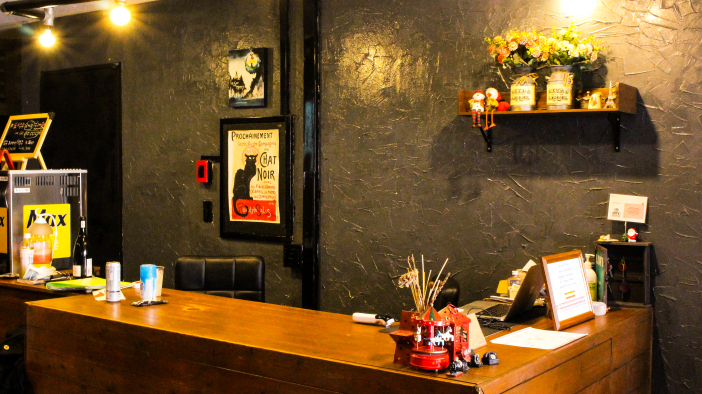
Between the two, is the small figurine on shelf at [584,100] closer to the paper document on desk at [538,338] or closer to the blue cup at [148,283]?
the paper document on desk at [538,338]

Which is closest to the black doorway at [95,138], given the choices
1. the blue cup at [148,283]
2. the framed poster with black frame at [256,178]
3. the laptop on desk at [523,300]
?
the framed poster with black frame at [256,178]

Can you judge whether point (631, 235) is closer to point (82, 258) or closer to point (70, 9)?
point (82, 258)

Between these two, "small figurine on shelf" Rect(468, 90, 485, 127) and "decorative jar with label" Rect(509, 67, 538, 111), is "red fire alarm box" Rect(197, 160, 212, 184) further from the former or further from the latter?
"decorative jar with label" Rect(509, 67, 538, 111)

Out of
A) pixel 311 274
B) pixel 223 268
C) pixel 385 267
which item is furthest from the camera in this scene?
pixel 311 274

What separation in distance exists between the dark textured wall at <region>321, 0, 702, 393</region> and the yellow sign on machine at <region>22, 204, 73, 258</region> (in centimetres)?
153

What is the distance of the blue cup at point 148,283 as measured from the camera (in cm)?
304

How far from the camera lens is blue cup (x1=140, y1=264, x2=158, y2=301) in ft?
9.96

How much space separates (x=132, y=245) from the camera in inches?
214

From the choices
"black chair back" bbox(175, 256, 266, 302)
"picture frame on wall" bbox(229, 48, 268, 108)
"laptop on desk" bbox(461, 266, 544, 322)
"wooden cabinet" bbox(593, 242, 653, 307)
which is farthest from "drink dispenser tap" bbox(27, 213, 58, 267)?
"wooden cabinet" bbox(593, 242, 653, 307)

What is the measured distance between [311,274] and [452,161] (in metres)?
1.22

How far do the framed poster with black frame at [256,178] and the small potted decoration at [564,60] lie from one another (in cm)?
184

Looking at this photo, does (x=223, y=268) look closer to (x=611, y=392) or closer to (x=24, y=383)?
(x=24, y=383)

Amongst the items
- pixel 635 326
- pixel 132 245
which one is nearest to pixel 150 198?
pixel 132 245

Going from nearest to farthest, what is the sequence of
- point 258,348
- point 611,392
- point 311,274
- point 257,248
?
point 258,348 → point 611,392 → point 311,274 → point 257,248
